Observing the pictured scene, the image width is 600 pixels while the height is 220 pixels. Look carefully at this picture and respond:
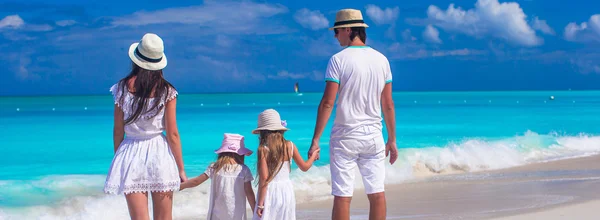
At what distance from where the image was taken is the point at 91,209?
8.20 m

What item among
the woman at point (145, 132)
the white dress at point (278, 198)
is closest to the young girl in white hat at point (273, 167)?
the white dress at point (278, 198)

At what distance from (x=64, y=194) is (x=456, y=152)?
6387 mm

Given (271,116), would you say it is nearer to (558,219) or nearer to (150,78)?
(150,78)

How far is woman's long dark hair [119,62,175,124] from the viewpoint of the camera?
3.87 meters

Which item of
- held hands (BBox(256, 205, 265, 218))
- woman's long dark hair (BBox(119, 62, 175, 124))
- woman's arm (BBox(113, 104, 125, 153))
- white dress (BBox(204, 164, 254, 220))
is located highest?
woman's long dark hair (BBox(119, 62, 175, 124))

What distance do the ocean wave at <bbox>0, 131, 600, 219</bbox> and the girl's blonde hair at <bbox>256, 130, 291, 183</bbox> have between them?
10.5 feet

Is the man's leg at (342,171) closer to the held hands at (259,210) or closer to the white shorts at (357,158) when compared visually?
the white shorts at (357,158)

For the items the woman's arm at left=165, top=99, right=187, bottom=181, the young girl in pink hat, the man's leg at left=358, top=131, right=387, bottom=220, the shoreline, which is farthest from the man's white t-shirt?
the shoreline

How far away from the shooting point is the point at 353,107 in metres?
4.59

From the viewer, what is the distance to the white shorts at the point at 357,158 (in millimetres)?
4609

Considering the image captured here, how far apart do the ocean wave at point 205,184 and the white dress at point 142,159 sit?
358 cm

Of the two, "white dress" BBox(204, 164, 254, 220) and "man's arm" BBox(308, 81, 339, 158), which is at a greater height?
"man's arm" BBox(308, 81, 339, 158)

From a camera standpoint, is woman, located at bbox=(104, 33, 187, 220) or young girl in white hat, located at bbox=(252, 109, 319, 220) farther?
young girl in white hat, located at bbox=(252, 109, 319, 220)

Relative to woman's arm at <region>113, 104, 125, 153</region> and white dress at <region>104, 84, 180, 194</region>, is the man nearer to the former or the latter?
white dress at <region>104, 84, 180, 194</region>
